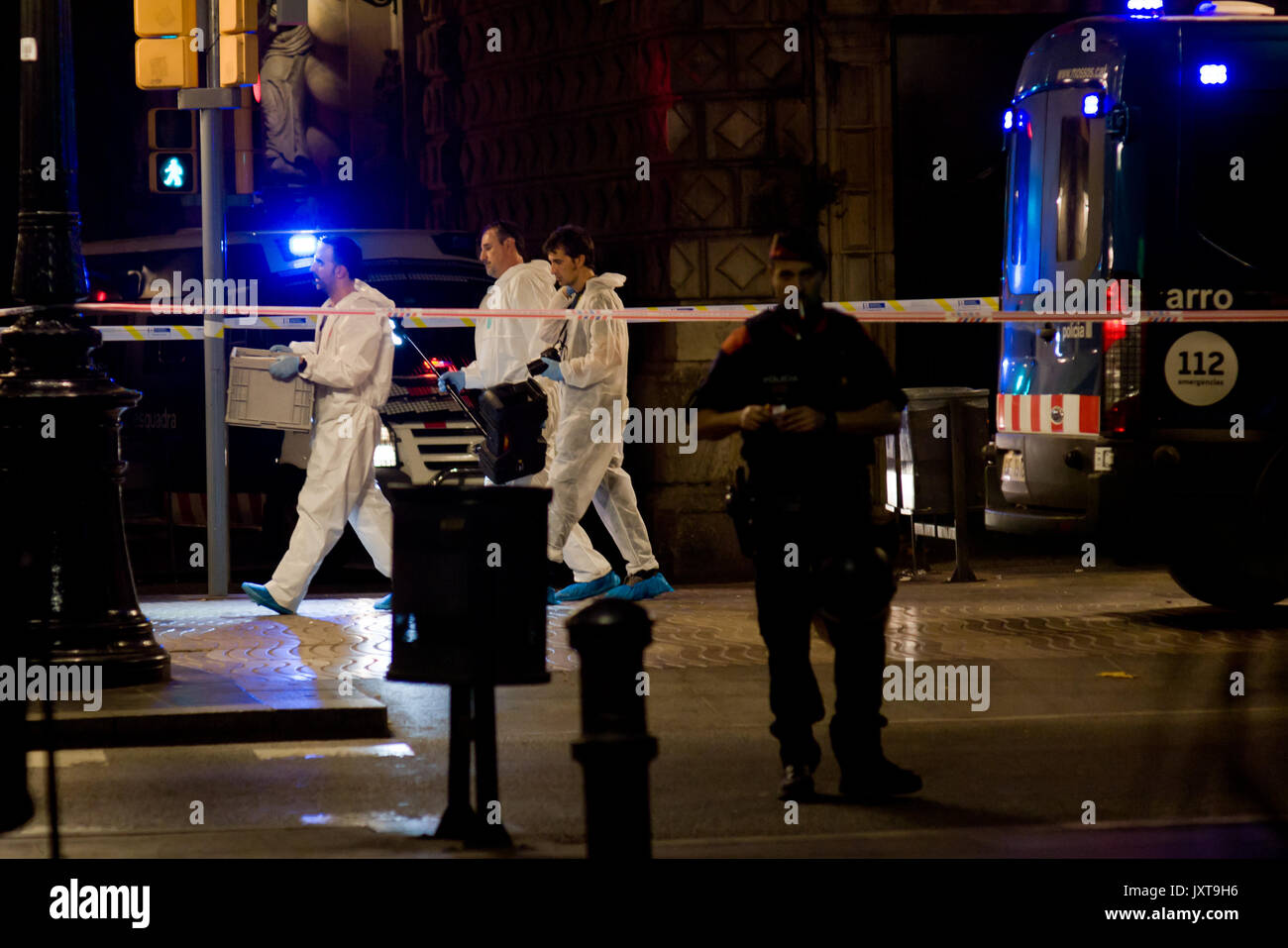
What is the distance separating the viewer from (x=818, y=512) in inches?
247

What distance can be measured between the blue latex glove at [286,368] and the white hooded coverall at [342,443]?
0.07 meters

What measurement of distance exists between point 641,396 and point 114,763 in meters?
7.66

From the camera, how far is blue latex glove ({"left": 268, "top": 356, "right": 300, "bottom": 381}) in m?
10.5

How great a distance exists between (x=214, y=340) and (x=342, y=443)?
139cm

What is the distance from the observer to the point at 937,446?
1220 cm

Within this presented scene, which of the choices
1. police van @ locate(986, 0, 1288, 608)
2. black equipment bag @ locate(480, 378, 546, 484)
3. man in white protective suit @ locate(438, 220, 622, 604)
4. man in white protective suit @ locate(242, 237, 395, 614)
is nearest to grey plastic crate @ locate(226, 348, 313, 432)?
man in white protective suit @ locate(242, 237, 395, 614)

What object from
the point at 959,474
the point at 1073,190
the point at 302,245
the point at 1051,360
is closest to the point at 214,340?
the point at 302,245

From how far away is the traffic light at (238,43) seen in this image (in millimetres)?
10992

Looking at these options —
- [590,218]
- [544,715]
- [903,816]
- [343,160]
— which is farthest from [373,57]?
[903,816]

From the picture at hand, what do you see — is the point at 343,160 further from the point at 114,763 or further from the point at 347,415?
the point at 114,763

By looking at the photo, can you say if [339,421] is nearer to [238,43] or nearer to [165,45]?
[238,43]

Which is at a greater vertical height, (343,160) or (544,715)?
(343,160)

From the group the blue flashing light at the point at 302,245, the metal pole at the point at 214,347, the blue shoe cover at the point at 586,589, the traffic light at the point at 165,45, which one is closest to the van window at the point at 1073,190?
the blue shoe cover at the point at 586,589
